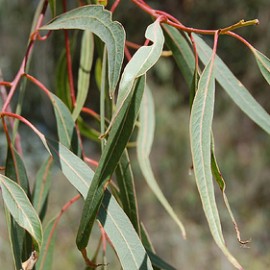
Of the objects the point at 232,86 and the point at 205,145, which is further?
the point at 232,86

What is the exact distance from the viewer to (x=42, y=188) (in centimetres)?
77

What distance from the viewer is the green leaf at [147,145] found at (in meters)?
0.74

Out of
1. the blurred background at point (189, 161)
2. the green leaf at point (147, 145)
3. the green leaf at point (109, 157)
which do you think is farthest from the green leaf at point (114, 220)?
the blurred background at point (189, 161)

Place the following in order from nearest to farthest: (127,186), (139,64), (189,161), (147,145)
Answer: (139,64) → (127,186) → (147,145) → (189,161)

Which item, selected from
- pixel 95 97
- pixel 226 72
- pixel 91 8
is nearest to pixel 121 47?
pixel 91 8

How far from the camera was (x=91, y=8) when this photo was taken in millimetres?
612

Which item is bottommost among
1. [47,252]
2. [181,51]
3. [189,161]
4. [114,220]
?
[189,161]

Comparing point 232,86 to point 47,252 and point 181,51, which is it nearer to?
point 181,51

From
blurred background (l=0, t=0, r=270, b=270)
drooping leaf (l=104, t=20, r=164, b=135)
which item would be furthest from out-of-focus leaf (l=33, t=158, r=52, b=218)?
blurred background (l=0, t=0, r=270, b=270)

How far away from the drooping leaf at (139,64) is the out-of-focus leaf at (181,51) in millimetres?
164

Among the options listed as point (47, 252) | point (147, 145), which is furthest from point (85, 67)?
point (47, 252)

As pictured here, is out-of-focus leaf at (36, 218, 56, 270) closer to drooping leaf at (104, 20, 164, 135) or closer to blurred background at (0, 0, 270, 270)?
drooping leaf at (104, 20, 164, 135)

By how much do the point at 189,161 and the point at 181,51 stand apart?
3161 mm

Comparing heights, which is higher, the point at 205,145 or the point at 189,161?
the point at 205,145
